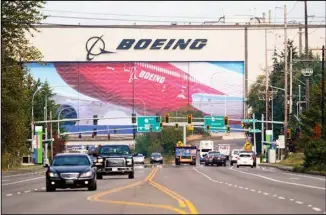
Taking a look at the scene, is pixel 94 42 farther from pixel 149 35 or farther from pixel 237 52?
pixel 237 52

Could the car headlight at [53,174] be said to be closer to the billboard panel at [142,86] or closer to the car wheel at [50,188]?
the car wheel at [50,188]

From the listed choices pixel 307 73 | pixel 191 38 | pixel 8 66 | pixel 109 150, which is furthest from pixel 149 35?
pixel 109 150

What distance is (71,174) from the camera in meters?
36.7

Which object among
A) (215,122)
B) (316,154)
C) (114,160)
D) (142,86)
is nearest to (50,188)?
(114,160)

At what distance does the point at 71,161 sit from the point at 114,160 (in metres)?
14.6

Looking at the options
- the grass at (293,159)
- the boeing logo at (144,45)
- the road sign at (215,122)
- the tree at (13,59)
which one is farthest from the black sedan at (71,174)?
the boeing logo at (144,45)

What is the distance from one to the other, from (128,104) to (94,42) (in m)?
13.4

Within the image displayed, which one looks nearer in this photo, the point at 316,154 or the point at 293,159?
the point at 316,154

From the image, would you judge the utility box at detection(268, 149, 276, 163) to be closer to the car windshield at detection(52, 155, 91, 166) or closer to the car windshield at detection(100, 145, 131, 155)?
the car windshield at detection(100, 145, 131, 155)

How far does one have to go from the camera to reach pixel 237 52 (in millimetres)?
175750

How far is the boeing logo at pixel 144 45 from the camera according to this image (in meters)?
176

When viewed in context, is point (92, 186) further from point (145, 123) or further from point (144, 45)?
point (144, 45)

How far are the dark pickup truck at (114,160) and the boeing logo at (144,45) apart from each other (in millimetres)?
123053

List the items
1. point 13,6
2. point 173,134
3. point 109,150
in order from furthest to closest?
point 173,134 → point 13,6 → point 109,150
